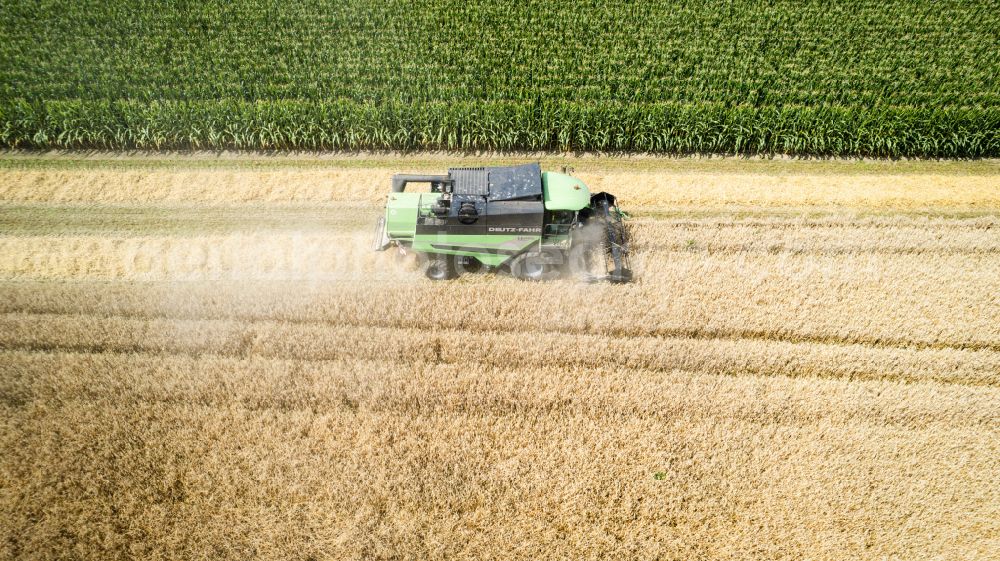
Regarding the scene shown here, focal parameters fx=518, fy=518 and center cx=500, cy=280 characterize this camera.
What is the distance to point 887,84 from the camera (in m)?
18.4

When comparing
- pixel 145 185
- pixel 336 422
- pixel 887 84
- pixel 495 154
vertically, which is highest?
pixel 887 84

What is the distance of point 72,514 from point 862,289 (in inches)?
686

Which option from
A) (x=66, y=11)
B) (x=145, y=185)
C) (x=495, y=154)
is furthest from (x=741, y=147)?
(x=66, y=11)

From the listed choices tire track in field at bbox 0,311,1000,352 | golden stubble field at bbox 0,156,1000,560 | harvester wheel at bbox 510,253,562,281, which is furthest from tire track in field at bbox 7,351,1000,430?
harvester wheel at bbox 510,253,562,281

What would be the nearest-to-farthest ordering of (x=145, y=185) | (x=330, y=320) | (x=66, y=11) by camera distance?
1. (x=330, y=320)
2. (x=145, y=185)
3. (x=66, y=11)

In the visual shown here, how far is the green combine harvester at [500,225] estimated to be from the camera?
1167 cm

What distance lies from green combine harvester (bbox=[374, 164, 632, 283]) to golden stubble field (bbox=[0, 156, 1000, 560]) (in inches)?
26.1

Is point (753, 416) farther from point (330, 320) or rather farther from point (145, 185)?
point (145, 185)

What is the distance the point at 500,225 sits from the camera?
38.5 feet

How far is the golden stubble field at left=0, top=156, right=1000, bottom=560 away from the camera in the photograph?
9156 mm

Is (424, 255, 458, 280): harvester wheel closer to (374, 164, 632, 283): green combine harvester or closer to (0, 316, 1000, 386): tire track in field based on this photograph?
(374, 164, 632, 283): green combine harvester

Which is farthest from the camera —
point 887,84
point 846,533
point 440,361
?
point 887,84

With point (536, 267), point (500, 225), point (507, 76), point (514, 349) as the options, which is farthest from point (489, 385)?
point (507, 76)

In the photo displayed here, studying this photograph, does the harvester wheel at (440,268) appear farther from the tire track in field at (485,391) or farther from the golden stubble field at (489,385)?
the tire track in field at (485,391)
